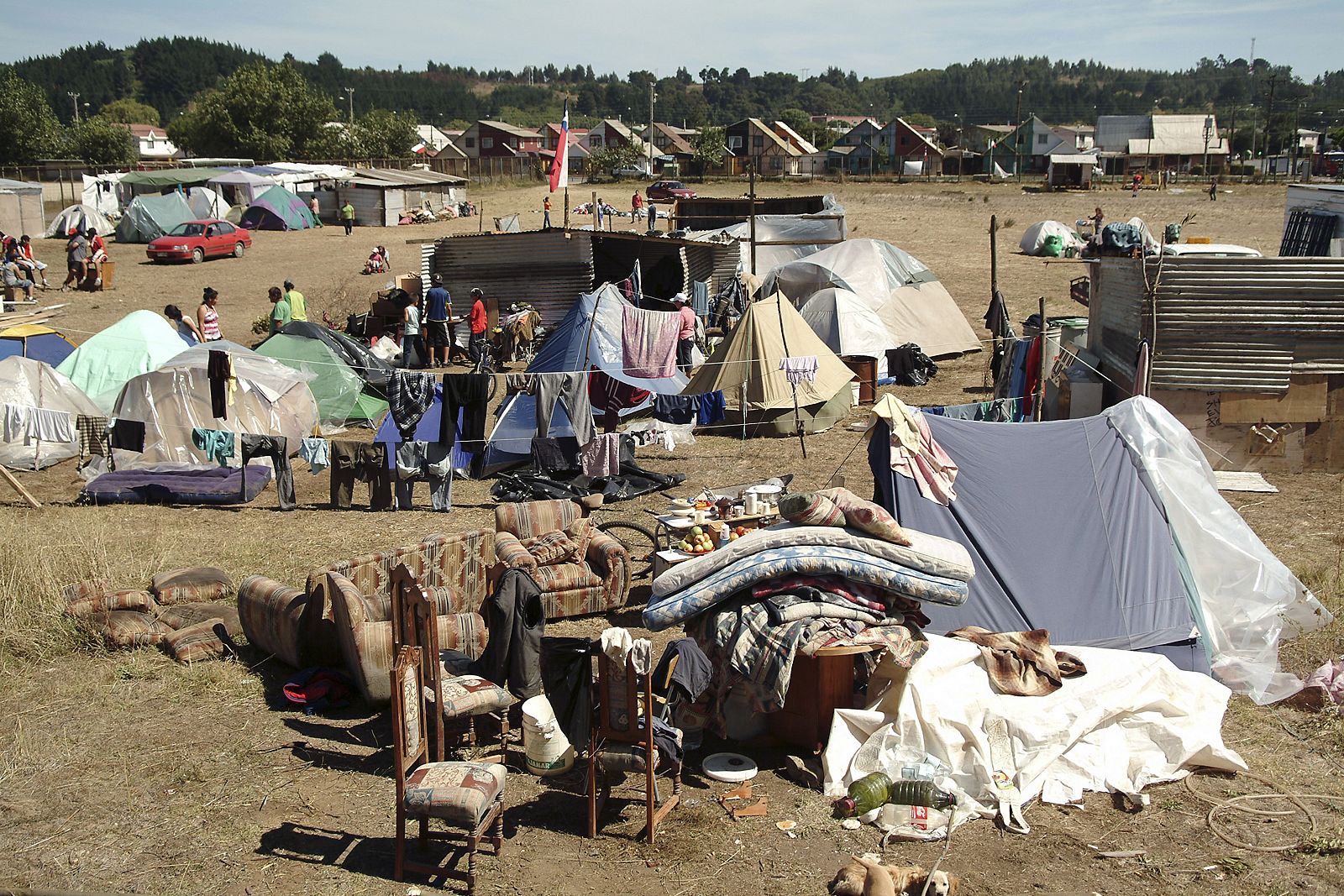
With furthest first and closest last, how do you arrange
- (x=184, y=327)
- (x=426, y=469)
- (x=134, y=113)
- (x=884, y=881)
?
(x=134, y=113) → (x=184, y=327) → (x=426, y=469) → (x=884, y=881)

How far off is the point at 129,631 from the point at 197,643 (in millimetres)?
618

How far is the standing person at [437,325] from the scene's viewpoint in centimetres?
1989

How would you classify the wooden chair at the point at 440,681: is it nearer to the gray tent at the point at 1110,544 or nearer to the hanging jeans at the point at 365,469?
the gray tent at the point at 1110,544

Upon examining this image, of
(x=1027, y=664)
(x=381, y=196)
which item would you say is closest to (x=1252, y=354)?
(x=1027, y=664)

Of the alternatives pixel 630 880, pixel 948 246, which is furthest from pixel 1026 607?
pixel 948 246

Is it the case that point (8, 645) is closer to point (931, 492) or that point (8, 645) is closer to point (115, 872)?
point (115, 872)

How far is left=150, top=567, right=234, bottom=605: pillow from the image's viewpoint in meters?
9.55

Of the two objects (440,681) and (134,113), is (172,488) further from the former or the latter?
(134,113)

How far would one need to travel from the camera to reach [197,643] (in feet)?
28.3

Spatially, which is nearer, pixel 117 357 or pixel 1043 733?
pixel 1043 733

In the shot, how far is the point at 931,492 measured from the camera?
864 centimetres

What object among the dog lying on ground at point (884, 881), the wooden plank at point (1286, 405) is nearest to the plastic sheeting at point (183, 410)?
the dog lying on ground at point (884, 881)

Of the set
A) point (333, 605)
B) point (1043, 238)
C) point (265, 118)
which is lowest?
point (333, 605)

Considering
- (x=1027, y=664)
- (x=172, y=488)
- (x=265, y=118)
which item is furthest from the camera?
(x=265, y=118)
